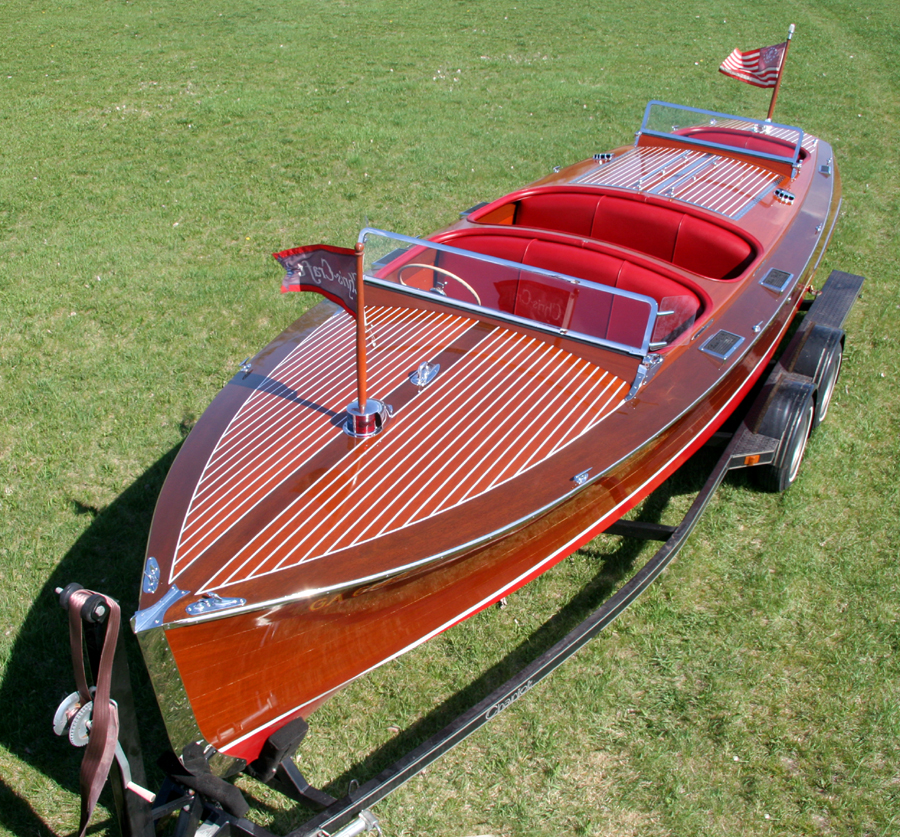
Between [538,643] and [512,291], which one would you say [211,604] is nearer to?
[538,643]

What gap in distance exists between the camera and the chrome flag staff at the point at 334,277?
271 cm

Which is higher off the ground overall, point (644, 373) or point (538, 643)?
point (644, 373)

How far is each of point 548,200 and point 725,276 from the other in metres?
1.33

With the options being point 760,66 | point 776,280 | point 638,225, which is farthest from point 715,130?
point 776,280

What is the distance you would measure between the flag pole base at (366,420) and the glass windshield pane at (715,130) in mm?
3942

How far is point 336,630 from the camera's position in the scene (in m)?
2.64

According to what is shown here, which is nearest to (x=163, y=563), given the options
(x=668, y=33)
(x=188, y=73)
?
(x=188, y=73)

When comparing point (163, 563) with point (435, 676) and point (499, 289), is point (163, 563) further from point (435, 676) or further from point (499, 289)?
point (499, 289)

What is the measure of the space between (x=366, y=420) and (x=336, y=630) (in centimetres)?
88

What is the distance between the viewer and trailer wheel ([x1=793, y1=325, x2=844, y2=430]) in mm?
4230

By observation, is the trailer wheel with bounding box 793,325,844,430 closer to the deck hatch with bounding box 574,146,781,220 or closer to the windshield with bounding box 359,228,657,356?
the deck hatch with bounding box 574,146,781,220

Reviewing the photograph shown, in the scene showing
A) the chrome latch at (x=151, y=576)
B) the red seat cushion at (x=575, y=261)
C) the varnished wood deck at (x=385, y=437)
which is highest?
the red seat cushion at (x=575, y=261)

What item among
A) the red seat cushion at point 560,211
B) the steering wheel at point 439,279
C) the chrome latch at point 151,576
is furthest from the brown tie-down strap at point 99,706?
the red seat cushion at point 560,211

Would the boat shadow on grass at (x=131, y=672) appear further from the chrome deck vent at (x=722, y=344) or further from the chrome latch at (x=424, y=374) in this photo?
the chrome latch at (x=424, y=374)
